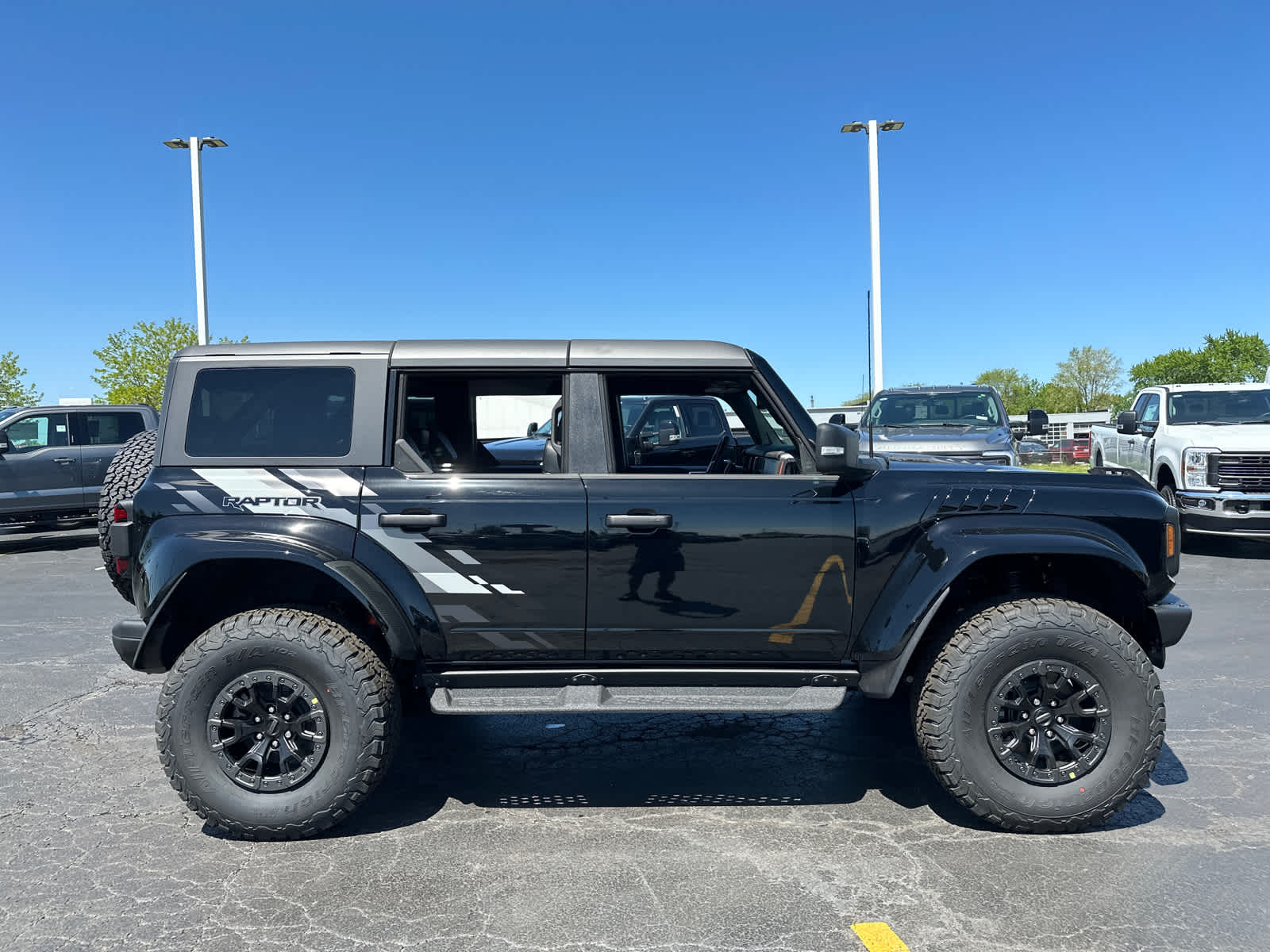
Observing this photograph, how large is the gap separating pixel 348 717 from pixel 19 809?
64.2 inches

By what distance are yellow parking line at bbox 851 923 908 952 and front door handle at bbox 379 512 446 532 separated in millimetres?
2030

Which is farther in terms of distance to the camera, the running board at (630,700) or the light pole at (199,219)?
the light pole at (199,219)

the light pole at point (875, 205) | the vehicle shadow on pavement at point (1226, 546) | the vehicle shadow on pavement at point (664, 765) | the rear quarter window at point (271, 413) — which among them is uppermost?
the light pole at point (875, 205)

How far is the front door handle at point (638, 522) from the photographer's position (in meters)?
3.56

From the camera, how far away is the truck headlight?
10.2m

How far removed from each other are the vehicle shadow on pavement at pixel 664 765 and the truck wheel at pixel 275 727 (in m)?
0.26

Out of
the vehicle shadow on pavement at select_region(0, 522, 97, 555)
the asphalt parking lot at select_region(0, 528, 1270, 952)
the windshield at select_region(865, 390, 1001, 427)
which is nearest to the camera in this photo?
the asphalt parking lot at select_region(0, 528, 1270, 952)

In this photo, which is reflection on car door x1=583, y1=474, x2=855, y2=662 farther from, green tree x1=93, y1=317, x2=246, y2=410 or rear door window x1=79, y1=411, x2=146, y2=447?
green tree x1=93, y1=317, x2=246, y2=410

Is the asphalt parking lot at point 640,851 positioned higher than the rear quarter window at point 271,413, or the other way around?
the rear quarter window at point 271,413

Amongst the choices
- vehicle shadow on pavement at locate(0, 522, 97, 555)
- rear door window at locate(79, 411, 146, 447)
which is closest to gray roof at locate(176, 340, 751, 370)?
rear door window at locate(79, 411, 146, 447)

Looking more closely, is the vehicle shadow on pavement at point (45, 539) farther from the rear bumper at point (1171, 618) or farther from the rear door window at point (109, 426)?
the rear bumper at point (1171, 618)

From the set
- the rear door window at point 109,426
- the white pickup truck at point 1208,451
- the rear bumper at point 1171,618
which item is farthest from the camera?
the rear door window at point 109,426

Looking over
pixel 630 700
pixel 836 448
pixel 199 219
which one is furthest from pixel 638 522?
pixel 199 219

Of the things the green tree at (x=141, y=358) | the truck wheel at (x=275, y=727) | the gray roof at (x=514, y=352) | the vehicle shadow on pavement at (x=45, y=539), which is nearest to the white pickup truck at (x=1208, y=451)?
the gray roof at (x=514, y=352)
